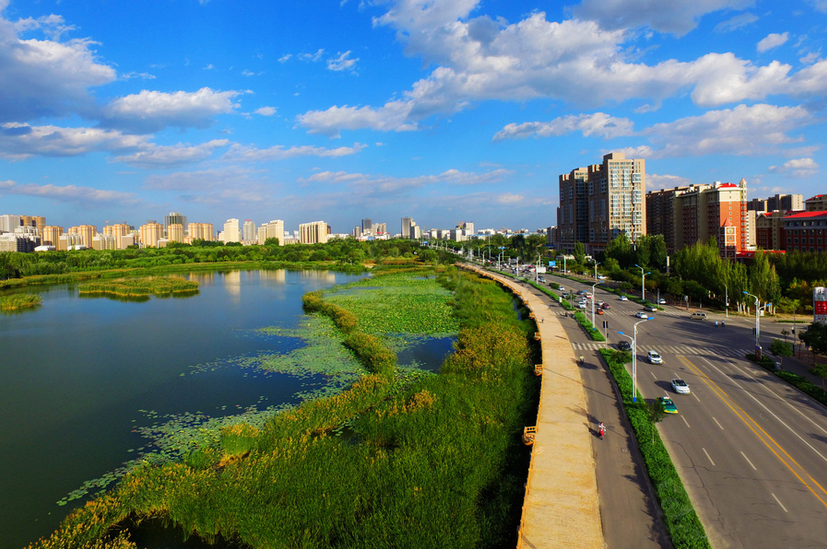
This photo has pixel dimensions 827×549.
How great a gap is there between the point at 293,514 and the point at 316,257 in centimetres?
9382

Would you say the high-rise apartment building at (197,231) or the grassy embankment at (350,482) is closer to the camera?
the grassy embankment at (350,482)

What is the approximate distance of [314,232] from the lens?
176 meters

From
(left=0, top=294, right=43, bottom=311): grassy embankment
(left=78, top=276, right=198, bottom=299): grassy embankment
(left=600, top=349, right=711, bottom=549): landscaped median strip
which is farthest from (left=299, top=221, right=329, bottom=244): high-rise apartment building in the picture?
(left=600, top=349, right=711, bottom=549): landscaped median strip

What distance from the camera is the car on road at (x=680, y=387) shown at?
16625 mm

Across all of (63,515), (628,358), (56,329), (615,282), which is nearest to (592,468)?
(628,358)

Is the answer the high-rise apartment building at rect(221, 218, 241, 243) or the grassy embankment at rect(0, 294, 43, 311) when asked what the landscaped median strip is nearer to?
the grassy embankment at rect(0, 294, 43, 311)

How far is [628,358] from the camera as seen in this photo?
68.3ft

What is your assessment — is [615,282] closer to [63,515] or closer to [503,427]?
[503,427]

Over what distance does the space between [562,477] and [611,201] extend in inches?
2870

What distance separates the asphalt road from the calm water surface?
38.0ft

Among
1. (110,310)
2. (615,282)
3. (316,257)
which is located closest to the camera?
(110,310)

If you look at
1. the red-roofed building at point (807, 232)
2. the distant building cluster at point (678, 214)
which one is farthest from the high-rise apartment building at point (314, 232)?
the red-roofed building at point (807, 232)

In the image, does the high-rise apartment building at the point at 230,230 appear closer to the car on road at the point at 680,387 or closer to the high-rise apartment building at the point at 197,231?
the high-rise apartment building at the point at 197,231

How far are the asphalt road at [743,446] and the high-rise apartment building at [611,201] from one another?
56.0 meters
